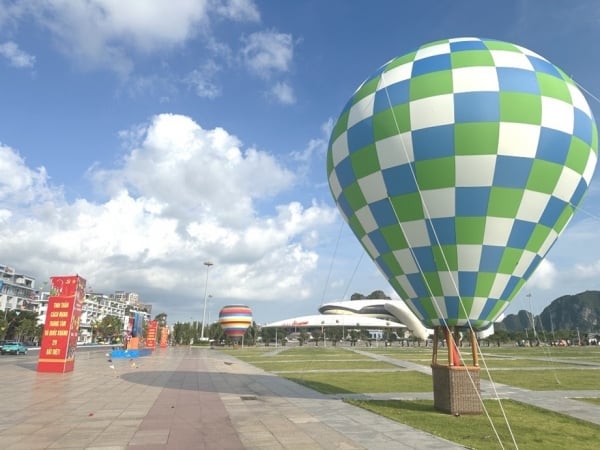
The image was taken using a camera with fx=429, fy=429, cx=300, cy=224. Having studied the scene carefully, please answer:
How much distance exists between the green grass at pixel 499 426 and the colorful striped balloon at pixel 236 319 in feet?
237

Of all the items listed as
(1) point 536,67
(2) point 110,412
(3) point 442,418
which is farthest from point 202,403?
(1) point 536,67

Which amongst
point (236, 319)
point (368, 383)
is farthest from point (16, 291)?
point (368, 383)

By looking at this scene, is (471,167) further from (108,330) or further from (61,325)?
(108,330)

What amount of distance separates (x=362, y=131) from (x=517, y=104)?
4.57 m

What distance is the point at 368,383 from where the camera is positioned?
22234 millimetres

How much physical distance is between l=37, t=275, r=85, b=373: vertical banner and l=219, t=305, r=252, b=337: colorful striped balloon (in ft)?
190

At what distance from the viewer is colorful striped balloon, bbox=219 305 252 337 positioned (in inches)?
3376

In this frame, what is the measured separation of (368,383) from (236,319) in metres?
66.3

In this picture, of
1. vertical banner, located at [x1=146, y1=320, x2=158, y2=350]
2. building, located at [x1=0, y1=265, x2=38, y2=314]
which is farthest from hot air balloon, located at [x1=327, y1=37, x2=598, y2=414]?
building, located at [x1=0, y1=265, x2=38, y2=314]

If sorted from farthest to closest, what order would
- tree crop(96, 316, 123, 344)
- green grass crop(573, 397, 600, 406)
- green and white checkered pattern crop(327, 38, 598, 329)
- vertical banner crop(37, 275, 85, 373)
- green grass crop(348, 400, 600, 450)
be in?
tree crop(96, 316, 123, 344) < vertical banner crop(37, 275, 85, 373) < green grass crop(573, 397, 600, 406) < green and white checkered pattern crop(327, 38, 598, 329) < green grass crop(348, 400, 600, 450)

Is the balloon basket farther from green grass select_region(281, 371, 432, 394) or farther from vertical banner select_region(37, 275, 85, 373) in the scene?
vertical banner select_region(37, 275, 85, 373)

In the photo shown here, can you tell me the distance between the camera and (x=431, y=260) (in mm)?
13258

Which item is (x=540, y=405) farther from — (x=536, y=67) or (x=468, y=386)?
(x=536, y=67)

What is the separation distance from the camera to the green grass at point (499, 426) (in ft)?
33.8
